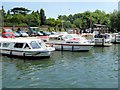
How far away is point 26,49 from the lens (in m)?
29.0

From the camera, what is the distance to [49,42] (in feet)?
131

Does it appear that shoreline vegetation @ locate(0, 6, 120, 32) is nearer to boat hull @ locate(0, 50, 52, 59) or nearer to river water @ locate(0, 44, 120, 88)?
boat hull @ locate(0, 50, 52, 59)

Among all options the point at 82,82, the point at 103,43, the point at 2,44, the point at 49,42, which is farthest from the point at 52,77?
the point at 103,43

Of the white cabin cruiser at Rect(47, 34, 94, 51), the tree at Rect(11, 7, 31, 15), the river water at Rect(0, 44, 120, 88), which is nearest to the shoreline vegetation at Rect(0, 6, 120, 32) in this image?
the tree at Rect(11, 7, 31, 15)

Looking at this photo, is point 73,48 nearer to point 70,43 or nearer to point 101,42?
point 70,43

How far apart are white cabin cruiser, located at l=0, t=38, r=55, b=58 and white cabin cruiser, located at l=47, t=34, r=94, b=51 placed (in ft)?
25.7

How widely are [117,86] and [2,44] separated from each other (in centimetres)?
1830

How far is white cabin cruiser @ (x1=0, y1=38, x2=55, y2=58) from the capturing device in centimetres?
2866

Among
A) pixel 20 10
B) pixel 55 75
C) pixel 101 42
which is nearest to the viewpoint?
pixel 55 75

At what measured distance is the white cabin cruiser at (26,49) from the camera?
94.0 feet

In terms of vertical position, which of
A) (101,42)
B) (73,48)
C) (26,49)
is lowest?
(73,48)

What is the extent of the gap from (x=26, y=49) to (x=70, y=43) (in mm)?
10249

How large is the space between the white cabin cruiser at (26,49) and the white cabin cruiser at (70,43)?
309 inches

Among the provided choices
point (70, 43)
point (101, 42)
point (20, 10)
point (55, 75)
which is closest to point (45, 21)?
point (20, 10)
